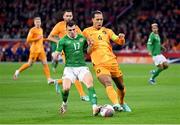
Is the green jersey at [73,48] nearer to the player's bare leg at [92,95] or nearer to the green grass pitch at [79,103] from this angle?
the player's bare leg at [92,95]

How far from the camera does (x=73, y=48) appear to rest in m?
16.0

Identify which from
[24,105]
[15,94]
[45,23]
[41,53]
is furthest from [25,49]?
[24,105]

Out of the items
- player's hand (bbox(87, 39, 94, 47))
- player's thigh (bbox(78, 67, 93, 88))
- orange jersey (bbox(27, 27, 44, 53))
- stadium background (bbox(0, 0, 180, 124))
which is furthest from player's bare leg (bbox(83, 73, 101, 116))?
orange jersey (bbox(27, 27, 44, 53))

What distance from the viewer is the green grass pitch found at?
14.5 metres

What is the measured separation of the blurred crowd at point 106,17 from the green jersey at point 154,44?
15.5 meters

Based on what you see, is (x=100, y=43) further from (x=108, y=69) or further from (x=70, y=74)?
(x=70, y=74)

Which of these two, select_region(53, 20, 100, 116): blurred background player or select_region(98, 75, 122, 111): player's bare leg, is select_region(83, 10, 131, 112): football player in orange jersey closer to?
select_region(98, 75, 122, 111): player's bare leg

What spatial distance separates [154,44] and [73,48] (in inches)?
468

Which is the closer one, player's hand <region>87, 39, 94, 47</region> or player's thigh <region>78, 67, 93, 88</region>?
player's thigh <region>78, 67, 93, 88</region>

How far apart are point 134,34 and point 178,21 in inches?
131

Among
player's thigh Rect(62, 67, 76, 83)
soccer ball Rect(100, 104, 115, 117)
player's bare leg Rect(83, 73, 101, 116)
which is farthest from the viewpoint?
player's thigh Rect(62, 67, 76, 83)

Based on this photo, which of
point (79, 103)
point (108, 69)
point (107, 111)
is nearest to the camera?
point (107, 111)

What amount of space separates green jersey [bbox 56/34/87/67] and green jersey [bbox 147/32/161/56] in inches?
452

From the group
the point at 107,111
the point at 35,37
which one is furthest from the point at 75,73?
the point at 35,37
